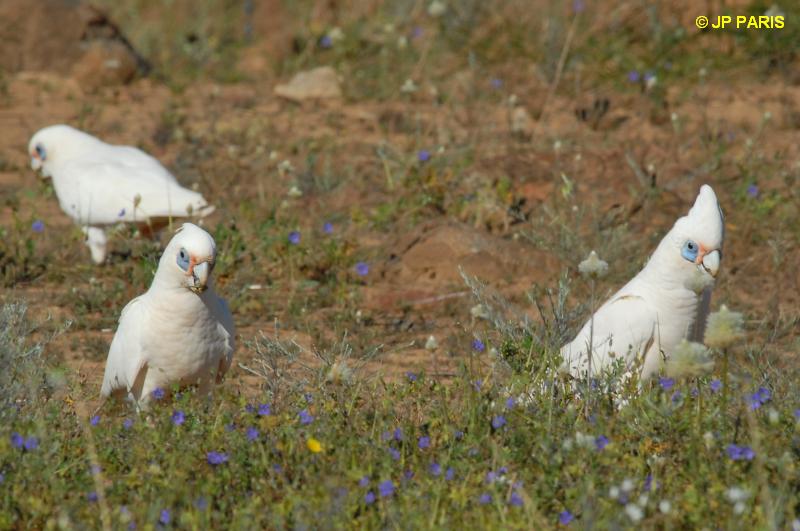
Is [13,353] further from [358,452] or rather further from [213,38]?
[213,38]

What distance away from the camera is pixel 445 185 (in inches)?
302

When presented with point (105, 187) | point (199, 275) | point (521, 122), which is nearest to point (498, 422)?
point (199, 275)

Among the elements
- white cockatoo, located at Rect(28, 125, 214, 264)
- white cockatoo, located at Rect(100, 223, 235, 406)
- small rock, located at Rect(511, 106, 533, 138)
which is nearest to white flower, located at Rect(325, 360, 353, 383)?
white cockatoo, located at Rect(100, 223, 235, 406)

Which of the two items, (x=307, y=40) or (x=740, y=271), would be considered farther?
(x=307, y=40)

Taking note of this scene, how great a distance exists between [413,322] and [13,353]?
2634 millimetres

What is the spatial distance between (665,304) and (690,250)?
0.24 meters

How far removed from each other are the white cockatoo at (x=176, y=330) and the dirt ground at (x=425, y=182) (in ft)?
1.27

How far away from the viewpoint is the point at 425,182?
764cm

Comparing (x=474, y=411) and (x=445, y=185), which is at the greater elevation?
(x=474, y=411)

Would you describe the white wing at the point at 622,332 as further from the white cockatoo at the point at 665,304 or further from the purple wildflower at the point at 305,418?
the purple wildflower at the point at 305,418

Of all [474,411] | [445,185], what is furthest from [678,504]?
[445,185]

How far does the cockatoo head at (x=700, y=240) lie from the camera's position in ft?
15.1

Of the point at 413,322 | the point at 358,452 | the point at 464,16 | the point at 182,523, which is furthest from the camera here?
the point at 464,16

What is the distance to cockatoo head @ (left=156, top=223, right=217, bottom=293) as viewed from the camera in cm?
457
